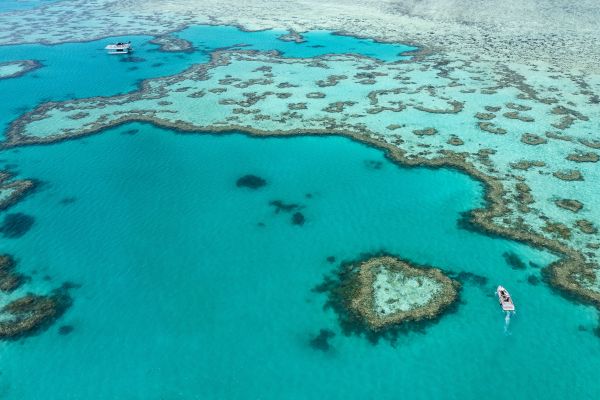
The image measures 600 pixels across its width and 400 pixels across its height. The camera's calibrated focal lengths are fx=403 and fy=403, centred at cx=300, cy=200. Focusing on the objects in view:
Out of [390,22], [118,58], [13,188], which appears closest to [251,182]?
[13,188]

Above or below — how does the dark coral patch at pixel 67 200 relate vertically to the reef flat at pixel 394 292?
below

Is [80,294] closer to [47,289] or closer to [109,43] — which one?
[47,289]

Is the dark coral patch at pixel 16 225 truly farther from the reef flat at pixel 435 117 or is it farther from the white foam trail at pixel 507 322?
the white foam trail at pixel 507 322

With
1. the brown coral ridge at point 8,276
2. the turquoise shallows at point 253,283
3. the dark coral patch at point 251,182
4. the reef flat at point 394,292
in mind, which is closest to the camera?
the turquoise shallows at point 253,283

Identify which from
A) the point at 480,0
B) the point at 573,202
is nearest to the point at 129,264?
the point at 573,202

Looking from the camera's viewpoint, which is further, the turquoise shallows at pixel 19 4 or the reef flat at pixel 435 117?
the turquoise shallows at pixel 19 4

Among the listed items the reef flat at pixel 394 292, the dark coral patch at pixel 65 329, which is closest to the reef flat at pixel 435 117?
the reef flat at pixel 394 292
